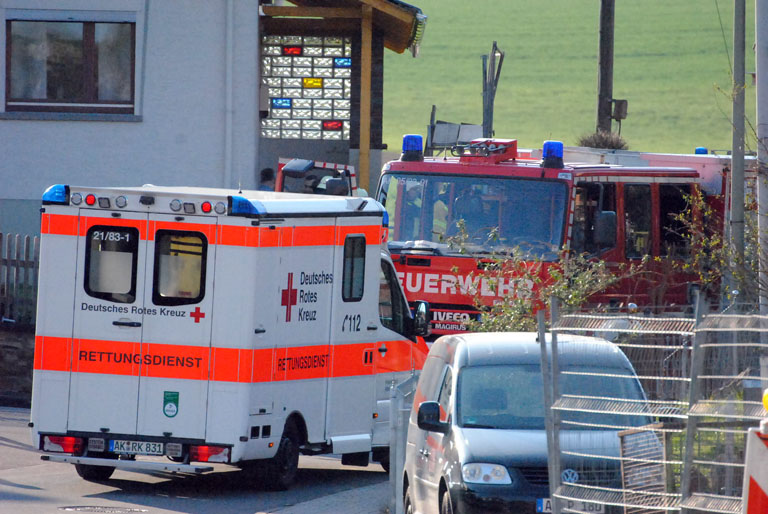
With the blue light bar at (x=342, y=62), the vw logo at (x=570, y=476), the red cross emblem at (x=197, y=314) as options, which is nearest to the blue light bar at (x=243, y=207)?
the red cross emblem at (x=197, y=314)

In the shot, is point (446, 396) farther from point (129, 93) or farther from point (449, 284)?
point (129, 93)

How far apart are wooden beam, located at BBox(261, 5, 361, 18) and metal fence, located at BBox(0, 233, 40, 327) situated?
630 centimetres

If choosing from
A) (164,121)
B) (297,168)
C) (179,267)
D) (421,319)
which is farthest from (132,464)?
(164,121)

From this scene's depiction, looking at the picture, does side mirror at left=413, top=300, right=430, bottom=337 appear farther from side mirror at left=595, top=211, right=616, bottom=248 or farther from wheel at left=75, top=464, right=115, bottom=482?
wheel at left=75, top=464, right=115, bottom=482

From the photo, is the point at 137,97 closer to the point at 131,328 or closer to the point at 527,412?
the point at 131,328

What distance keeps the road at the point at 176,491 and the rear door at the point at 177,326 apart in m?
0.70

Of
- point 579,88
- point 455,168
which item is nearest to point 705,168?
point 455,168

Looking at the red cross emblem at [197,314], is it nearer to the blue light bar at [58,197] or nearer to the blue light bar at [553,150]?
the blue light bar at [58,197]

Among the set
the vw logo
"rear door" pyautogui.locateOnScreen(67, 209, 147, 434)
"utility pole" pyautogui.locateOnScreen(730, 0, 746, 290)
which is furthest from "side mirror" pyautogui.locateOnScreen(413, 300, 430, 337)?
the vw logo

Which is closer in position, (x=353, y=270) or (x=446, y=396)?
(x=446, y=396)

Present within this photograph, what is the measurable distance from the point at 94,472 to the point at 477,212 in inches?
211

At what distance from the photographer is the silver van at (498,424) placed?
706 cm

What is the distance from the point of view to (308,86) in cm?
2822

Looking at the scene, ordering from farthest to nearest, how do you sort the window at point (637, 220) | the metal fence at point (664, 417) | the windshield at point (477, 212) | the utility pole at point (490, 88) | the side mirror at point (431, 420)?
the utility pole at point (490, 88)
the window at point (637, 220)
the windshield at point (477, 212)
the side mirror at point (431, 420)
the metal fence at point (664, 417)
